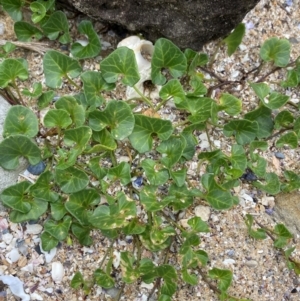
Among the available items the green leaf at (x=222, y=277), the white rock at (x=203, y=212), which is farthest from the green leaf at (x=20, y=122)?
the green leaf at (x=222, y=277)

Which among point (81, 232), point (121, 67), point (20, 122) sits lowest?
point (81, 232)

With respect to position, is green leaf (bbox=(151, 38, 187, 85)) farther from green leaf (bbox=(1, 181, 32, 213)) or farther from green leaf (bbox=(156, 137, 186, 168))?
green leaf (bbox=(1, 181, 32, 213))

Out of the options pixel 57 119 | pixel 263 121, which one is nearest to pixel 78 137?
pixel 57 119

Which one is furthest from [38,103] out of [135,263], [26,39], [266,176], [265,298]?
[265,298]

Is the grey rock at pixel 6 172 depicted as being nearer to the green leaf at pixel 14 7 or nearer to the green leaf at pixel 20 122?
the green leaf at pixel 20 122

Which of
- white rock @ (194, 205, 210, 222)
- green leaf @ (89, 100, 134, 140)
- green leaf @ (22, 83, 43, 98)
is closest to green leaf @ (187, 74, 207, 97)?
green leaf @ (89, 100, 134, 140)

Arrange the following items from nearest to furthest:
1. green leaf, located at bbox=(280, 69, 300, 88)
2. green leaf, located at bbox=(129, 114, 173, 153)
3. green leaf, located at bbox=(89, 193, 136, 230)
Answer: green leaf, located at bbox=(89, 193, 136, 230)
green leaf, located at bbox=(129, 114, 173, 153)
green leaf, located at bbox=(280, 69, 300, 88)

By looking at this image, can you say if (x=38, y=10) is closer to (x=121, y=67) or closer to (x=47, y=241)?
(x=121, y=67)
